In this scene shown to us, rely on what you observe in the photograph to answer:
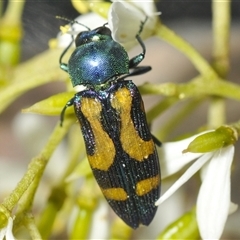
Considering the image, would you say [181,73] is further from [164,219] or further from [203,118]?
[164,219]

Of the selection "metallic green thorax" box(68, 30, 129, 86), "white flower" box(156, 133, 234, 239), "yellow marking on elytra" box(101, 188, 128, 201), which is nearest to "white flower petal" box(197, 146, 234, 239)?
"white flower" box(156, 133, 234, 239)

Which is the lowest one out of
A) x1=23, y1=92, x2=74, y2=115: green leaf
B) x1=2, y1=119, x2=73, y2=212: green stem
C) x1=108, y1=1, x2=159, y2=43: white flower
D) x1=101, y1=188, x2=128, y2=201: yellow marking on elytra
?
x1=101, y1=188, x2=128, y2=201: yellow marking on elytra

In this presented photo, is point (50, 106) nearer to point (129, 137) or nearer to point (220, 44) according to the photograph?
point (129, 137)

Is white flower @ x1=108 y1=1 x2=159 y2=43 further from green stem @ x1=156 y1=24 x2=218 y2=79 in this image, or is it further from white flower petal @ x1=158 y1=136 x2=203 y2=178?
white flower petal @ x1=158 y1=136 x2=203 y2=178

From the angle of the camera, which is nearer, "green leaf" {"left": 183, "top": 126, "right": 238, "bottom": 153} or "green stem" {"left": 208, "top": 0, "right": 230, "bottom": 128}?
"green leaf" {"left": 183, "top": 126, "right": 238, "bottom": 153}

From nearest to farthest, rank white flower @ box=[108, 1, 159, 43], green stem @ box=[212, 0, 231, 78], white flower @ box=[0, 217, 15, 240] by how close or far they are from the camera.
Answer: white flower @ box=[0, 217, 15, 240]
white flower @ box=[108, 1, 159, 43]
green stem @ box=[212, 0, 231, 78]

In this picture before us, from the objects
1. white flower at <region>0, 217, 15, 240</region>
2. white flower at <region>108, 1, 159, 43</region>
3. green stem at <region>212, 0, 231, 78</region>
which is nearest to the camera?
white flower at <region>0, 217, 15, 240</region>

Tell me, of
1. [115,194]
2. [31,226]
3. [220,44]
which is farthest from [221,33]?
[31,226]
